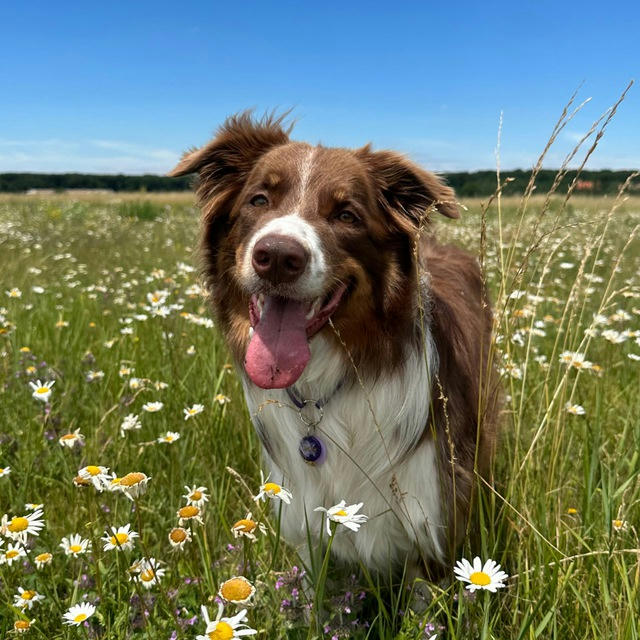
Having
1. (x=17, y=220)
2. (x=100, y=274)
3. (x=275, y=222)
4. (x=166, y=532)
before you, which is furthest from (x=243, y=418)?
(x=17, y=220)

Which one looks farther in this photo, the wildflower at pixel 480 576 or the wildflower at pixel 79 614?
the wildflower at pixel 79 614

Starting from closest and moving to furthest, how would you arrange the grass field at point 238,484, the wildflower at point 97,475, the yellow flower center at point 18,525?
the wildflower at point 97,475, the yellow flower center at point 18,525, the grass field at point 238,484

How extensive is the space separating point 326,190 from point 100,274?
5669 millimetres

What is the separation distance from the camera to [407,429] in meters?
2.35

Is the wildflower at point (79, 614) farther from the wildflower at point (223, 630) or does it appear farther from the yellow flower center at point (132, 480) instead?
the wildflower at point (223, 630)

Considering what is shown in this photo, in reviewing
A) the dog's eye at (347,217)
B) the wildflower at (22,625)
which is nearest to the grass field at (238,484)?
the wildflower at (22,625)

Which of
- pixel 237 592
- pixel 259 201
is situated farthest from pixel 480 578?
pixel 259 201

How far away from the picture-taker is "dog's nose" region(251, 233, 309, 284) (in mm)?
2064

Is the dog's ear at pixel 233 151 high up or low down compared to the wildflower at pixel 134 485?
up

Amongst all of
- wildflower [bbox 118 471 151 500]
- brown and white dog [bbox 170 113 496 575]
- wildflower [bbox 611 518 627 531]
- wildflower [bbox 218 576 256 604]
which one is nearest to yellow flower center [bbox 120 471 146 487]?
wildflower [bbox 118 471 151 500]

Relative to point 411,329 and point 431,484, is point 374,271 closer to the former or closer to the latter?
point 411,329

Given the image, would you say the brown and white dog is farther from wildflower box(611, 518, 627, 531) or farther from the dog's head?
wildflower box(611, 518, 627, 531)

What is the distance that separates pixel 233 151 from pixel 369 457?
1.56 meters

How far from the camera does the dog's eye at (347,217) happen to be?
2.49 metres
